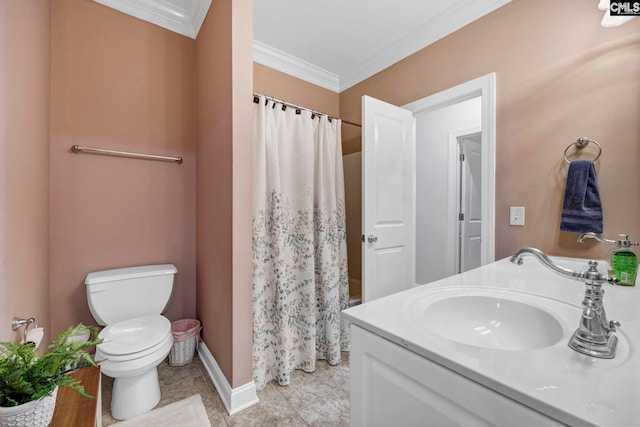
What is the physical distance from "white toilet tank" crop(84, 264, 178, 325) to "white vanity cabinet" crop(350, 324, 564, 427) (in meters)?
1.59

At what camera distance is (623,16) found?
1251 mm

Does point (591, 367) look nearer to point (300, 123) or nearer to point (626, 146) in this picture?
point (626, 146)

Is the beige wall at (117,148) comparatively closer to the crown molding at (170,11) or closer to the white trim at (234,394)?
the crown molding at (170,11)

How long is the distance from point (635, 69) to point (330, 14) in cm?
178

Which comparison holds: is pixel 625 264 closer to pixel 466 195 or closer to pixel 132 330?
pixel 466 195

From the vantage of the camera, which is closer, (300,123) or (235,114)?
(235,114)

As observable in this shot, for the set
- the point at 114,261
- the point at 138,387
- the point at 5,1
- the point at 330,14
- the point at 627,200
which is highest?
the point at 330,14

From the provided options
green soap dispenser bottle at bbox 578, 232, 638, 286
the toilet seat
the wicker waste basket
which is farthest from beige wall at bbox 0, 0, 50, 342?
green soap dispenser bottle at bbox 578, 232, 638, 286

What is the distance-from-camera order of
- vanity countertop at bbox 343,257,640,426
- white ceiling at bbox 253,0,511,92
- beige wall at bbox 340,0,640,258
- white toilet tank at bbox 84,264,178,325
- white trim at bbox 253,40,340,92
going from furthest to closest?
white trim at bbox 253,40,340,92, white ceiling at bbox 253,0,511,92, white toilet tank at bbox 84,264,178,325, beige wall at bbox 340,0,640,258, vanity countertop at bbox 343,257,640,426

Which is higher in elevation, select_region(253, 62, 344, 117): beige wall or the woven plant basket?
select_region(253, 62, 344, 117): beige wall

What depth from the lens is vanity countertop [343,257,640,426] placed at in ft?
1.38

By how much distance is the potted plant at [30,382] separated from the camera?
65cm

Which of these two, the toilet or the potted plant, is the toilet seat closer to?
the toilet

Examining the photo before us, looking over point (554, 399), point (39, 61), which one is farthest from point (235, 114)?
point (554, 399)
